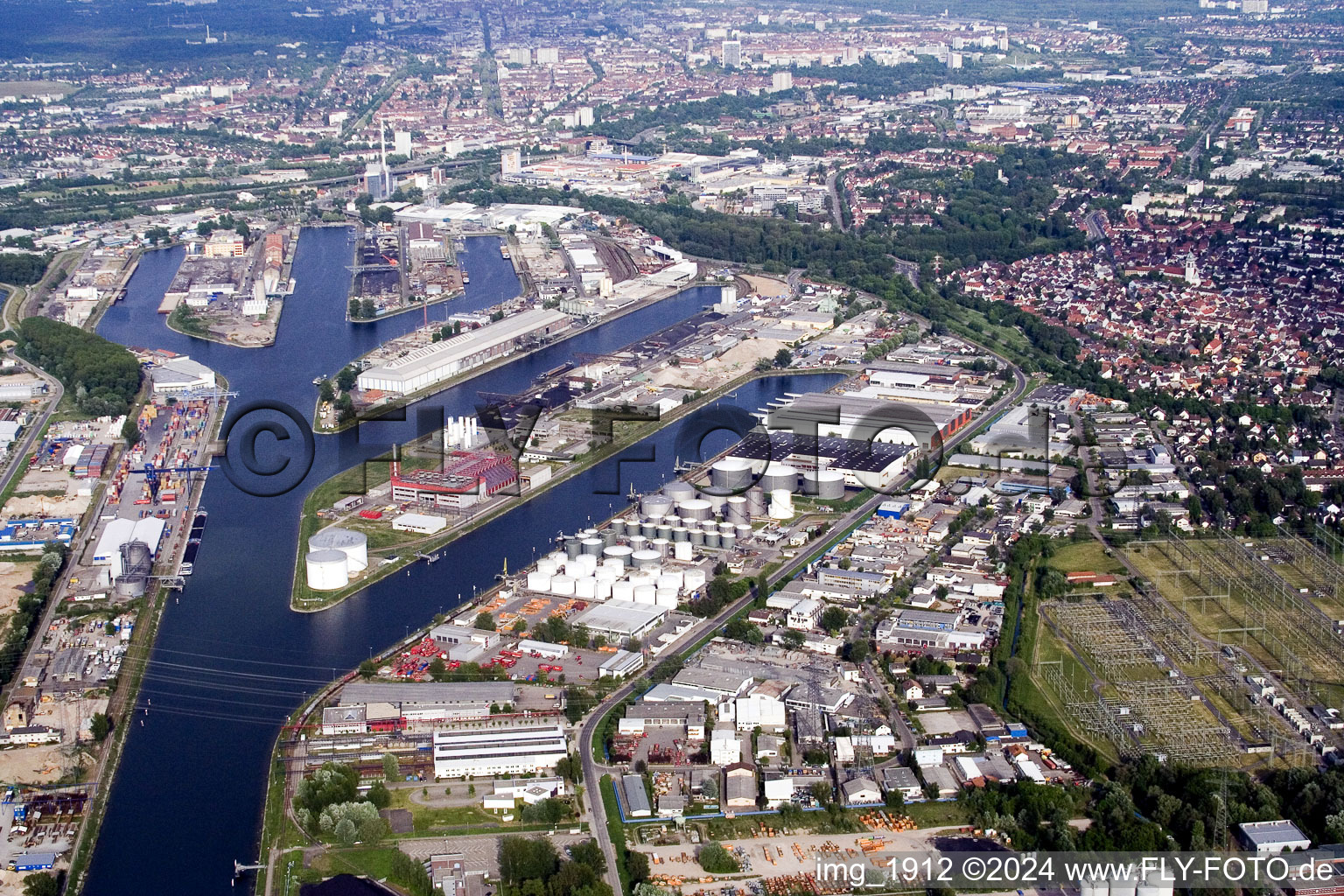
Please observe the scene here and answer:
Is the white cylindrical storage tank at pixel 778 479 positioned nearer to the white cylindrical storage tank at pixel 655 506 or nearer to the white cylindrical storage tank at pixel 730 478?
the white cylindrical storage tank at pixel 730 478

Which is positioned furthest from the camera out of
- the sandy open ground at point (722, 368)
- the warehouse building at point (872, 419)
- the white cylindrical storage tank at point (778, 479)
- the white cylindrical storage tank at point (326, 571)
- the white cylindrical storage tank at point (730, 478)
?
the sandy open ground at point (722, 368)

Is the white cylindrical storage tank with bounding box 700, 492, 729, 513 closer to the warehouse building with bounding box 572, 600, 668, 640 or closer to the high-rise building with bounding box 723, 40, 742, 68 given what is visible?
the warehouse building with bounding box 572, 600, 668, 640

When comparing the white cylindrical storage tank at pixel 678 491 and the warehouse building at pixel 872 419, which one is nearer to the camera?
the white cylindrical storage tank at pixel 678 491

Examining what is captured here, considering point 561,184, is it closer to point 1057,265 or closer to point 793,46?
point 1057,265

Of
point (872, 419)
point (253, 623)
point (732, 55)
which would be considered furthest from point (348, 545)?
point (732, 55)

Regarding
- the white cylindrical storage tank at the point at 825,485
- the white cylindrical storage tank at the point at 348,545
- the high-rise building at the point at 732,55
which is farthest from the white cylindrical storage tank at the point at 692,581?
the high-rise building at the point at 732,55

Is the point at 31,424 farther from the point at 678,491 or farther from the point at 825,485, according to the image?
the point at 825,485

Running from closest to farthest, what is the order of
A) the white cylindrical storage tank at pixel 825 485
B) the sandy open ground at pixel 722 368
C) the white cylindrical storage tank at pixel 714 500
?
the white cylindrical storage tank at pixel 714 500, the white cylindrical storage tank at pixel 825 485, the sandy open ground at pixel 722 368

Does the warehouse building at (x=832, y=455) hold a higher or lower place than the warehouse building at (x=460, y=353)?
higher
